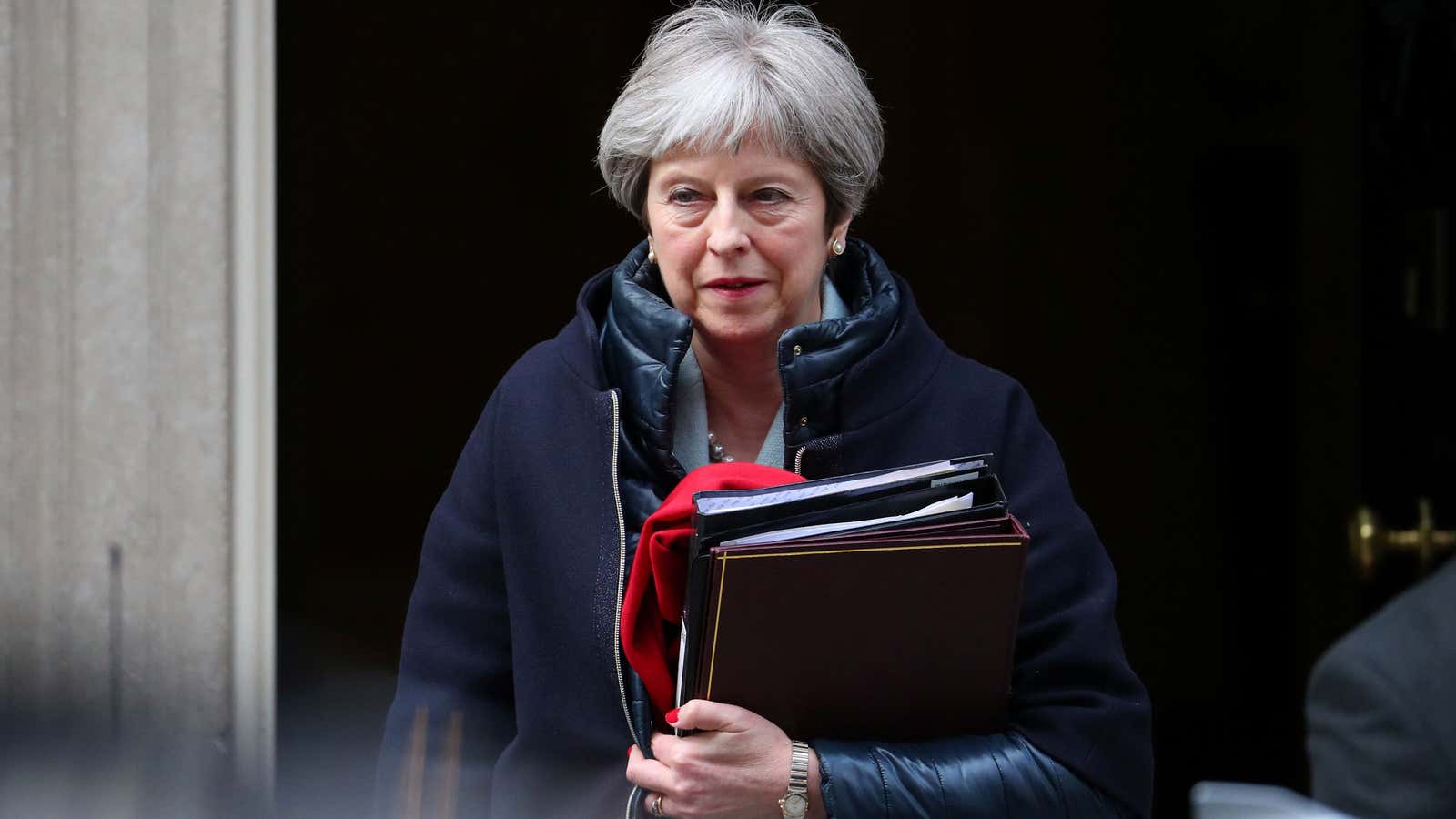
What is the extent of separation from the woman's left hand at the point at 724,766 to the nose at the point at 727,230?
1.75 feet

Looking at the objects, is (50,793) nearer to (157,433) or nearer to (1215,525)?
(157,433)

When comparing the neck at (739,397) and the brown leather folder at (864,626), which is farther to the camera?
the neck at (739,397)

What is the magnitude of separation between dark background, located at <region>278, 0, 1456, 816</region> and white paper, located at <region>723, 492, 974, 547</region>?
6.03 feet

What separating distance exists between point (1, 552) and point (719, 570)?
1.68 meters

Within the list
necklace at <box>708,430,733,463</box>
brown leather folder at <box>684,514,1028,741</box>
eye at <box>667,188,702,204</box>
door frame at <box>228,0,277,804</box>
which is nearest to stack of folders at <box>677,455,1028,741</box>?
brown leather folder at <box>684,514,1028,741</box>

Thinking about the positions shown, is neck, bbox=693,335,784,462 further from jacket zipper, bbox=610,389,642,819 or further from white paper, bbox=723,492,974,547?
white paper, bbox=723,492,974,547

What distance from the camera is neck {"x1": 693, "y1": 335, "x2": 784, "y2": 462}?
75.9 inches

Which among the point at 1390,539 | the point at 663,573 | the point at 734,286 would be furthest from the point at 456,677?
the point at 1390,539

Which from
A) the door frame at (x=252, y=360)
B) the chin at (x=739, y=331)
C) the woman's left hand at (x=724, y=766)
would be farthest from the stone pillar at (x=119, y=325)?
the woman's left hand at (x=724, y=766)

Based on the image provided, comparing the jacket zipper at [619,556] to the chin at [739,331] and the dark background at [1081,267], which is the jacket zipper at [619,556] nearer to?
the chin at [739,331]

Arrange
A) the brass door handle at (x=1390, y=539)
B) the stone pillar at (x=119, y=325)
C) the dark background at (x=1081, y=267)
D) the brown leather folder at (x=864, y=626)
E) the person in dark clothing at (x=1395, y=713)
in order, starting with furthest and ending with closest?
the dark background at (x=1081, y=267) → the brass door handle at (x=1390, y=539) → the stone pillar at (x=119, y=325) → the brown leather folder at (x=864, y=626) → the person in dark clothing at (x=1395, y=713)

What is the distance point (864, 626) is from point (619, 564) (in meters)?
0.34

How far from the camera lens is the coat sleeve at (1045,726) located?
1642 millimetres

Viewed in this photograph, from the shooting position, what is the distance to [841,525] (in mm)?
1565
